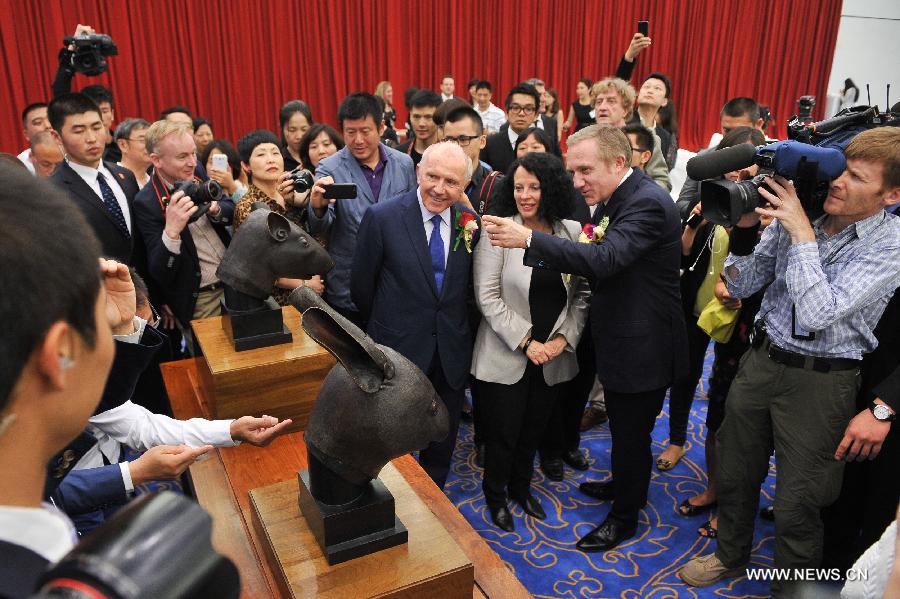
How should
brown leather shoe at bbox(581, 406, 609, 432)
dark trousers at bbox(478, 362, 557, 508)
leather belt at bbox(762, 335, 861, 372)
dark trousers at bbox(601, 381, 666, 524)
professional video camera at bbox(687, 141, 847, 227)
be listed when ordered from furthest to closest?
brown leather shoe at bbox(581, 406, 609, 432) → dark trousers at bbox(478, 362, 557, 508) → dark trousers at bbox(601, 381, 666, 524) → leather belt at bbox(762, 335, 861, 372) → professional video camera at bbox(687, 141, 847, 227)

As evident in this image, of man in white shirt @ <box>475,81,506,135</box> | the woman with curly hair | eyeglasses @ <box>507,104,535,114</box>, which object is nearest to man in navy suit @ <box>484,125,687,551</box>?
the woman with curly hair

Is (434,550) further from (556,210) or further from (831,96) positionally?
(831,96)

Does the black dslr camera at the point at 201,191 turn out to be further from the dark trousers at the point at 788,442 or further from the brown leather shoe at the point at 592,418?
the brown leather shoe at the point at 592,418

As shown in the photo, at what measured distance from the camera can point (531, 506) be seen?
284 centimetres

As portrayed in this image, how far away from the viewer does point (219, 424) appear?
1.68m

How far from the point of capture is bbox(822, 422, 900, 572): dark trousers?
6.84ft

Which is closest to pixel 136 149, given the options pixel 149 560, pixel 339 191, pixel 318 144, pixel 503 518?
pixel 318 144

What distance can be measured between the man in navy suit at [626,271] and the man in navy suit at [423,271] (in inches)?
10.7

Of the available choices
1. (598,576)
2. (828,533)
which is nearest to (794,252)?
(828,533)

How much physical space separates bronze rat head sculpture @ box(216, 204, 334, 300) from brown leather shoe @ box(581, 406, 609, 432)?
2.09 metres

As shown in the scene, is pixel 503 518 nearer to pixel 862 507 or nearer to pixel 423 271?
pixel 423 271

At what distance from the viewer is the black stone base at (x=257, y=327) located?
213 centimetres

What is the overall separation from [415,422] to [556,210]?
152 cm

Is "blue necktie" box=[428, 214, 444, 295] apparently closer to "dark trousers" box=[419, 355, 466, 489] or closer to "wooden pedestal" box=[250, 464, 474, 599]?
"dark trousers" box=[419, 355, 466, 489]
